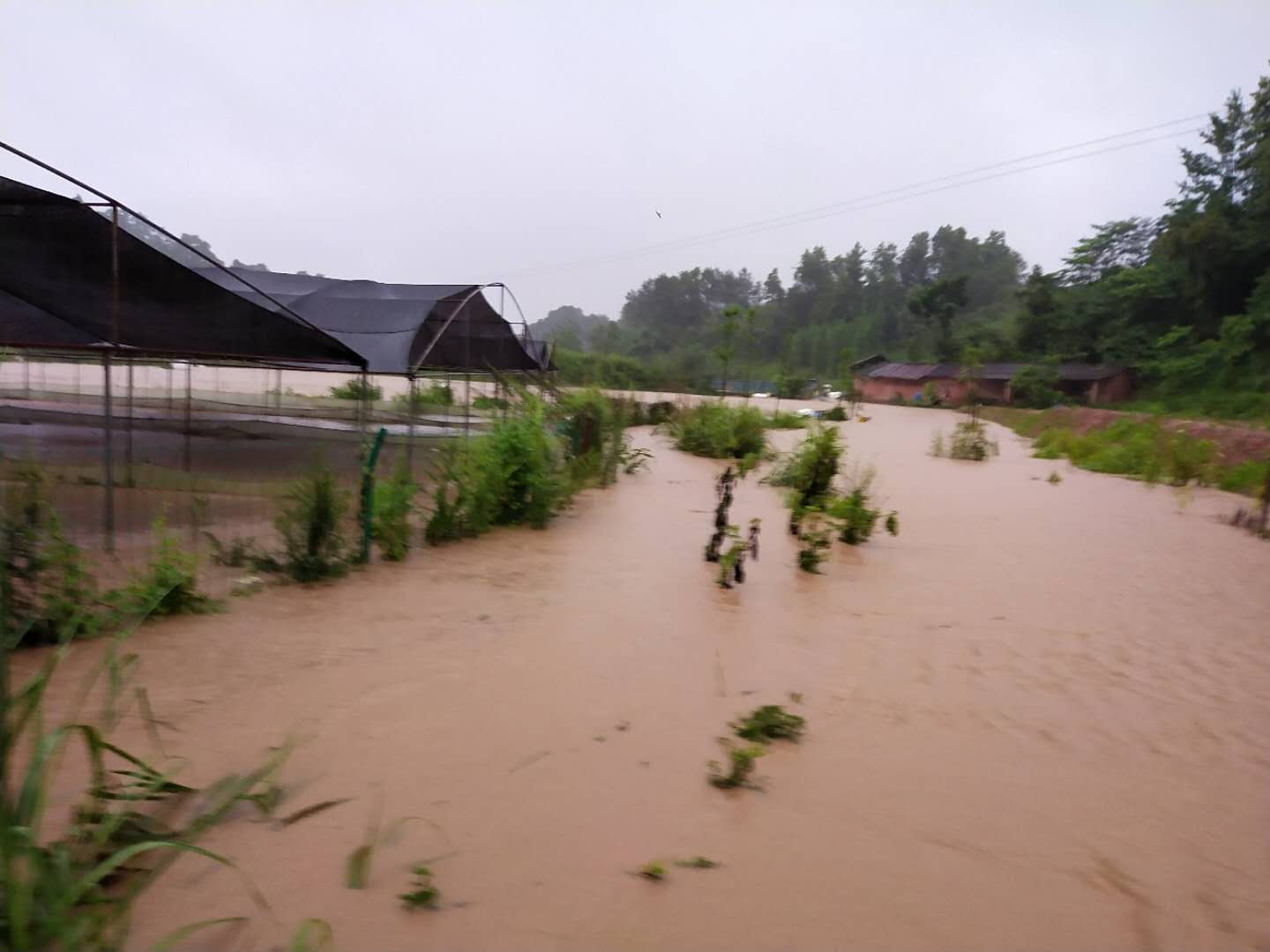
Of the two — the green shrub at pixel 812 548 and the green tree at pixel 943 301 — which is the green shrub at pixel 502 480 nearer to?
the green shrub at pixel 812 548

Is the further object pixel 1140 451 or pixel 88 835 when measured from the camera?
pixel 1140 451

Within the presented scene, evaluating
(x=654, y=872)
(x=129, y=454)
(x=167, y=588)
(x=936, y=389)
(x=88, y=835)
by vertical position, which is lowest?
(x=654, y=872)

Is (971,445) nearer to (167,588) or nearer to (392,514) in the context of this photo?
(392,514)

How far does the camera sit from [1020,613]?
249 inches

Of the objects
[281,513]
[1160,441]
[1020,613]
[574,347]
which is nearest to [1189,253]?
[1160,441]

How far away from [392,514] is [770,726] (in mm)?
3673

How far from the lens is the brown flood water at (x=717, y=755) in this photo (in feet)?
8.50

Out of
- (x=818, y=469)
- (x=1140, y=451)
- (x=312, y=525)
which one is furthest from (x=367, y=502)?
(x=1140, y=451)

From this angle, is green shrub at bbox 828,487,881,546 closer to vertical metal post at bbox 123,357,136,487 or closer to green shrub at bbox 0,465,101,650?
green shrub at bbox 0,465,101,650

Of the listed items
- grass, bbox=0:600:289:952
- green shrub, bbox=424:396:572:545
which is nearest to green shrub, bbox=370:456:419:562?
green shrub, bbox=424:396:572:545

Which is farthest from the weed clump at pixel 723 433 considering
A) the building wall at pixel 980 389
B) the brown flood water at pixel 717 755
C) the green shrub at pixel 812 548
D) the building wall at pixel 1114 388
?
the building wall at pixel 1114 388

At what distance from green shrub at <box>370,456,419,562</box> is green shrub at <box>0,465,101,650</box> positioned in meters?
2.23

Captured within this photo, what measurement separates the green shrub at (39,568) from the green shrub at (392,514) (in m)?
2.23

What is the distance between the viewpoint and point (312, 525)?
226 inches
